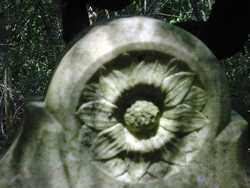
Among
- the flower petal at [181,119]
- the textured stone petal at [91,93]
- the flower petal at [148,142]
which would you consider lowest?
the flower petal at [148,142]

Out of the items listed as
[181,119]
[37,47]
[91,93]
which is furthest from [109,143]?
[37,47]

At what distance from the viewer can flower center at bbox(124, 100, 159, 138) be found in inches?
106

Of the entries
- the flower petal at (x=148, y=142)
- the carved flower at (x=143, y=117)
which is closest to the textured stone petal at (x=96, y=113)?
the carved flower at (x=143, y=117)

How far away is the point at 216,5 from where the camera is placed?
11.5 ft

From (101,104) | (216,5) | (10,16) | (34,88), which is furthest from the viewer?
(34,88)

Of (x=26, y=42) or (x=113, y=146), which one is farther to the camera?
(x=26, y=42)

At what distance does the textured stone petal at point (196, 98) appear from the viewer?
9.16 feet

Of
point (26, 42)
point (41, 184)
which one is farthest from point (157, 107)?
point (26, 42)

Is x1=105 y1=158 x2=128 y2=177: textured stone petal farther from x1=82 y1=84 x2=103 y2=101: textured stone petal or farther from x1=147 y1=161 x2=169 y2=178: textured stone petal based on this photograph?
x1=82 y1=84 x2=103 y2=101: textured stone petal

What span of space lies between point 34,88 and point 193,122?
14.1 ft

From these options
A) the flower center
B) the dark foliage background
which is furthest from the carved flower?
the dark foliage background

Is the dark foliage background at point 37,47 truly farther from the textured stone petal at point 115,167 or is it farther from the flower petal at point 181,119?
the textured stone petal at point 115,167

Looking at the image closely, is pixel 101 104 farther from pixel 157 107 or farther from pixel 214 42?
pixel 214 42

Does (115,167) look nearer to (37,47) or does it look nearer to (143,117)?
(143,117)
